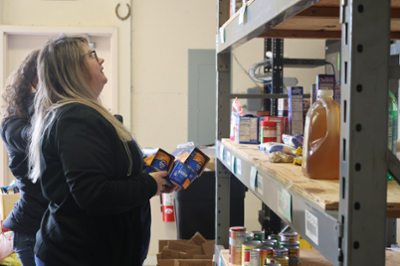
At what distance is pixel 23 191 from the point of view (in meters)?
1.88

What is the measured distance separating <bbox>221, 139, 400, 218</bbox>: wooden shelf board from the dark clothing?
558 mm

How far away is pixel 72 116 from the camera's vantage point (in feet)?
4.46

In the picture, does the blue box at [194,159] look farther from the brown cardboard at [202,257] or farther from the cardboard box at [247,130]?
the brown cardboard at [202,257]

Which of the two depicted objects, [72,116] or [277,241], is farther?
[277,241]

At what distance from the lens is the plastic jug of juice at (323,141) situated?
74cm

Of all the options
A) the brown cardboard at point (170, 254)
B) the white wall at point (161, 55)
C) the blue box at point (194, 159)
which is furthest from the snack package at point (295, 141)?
Result: the white wall at point (161, 55)

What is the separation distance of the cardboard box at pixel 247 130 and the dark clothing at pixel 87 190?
41 cm

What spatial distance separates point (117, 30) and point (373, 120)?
3725 mm

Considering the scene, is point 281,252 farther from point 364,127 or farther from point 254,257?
point 364,127

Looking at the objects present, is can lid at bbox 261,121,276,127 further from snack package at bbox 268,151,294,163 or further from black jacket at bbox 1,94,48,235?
black jacket at bbox 1,94,48,235

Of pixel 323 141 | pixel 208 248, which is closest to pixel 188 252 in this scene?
pixel 208 248

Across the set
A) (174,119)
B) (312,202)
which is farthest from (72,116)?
(174,119)

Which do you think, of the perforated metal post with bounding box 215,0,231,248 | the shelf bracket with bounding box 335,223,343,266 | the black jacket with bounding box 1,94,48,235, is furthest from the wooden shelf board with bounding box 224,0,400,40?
the black jacket with bounding box 1,94,48,235

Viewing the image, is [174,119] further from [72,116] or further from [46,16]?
[72,116]
